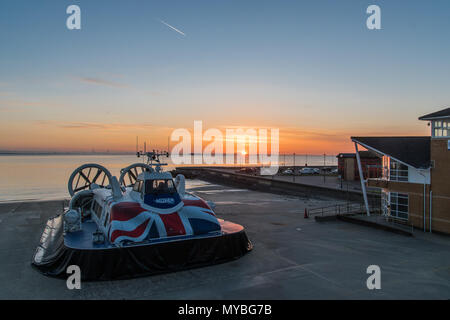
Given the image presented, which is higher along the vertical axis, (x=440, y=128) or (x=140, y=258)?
(x=440, y=128)

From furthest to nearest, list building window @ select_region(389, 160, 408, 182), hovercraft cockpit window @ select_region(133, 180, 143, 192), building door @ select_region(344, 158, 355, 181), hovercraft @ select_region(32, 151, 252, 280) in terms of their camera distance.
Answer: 1. building door @ select_region(344, 158, 355, 181)
2. building window @ select_region(389, 160, 408, 182)
3. hovercraft cockpit window @ select_region(133, 180, 143, 192)
4. hovercraft @ select_region(32, 151, 252, 280)

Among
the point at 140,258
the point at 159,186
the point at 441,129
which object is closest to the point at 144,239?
the point at 140,258

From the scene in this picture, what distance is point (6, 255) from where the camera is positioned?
12.1m

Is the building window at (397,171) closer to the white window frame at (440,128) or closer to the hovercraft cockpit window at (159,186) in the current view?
the white window frame at (440,128)

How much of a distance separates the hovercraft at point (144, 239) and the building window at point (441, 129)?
426 inches

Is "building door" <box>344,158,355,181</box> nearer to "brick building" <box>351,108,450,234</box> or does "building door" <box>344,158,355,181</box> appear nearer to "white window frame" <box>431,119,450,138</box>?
"brick building" <box>351,108,450,234</box>

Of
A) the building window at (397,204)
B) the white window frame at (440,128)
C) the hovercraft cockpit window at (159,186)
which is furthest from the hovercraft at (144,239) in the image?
the white window frame at (440,128)

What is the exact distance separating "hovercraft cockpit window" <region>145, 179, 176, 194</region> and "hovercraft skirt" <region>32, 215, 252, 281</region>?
2.28 m

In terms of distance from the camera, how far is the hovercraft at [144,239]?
9672 mm

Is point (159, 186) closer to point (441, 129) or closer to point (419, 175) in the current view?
point (419, 175)

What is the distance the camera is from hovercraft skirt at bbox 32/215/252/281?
9.55 m

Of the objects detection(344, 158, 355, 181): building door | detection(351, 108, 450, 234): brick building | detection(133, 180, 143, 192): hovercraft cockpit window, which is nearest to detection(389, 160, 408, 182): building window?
detection(351, 108, 450, 234): brick building

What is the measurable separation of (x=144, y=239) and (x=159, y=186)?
7.69ft

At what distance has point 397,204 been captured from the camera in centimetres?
1691
